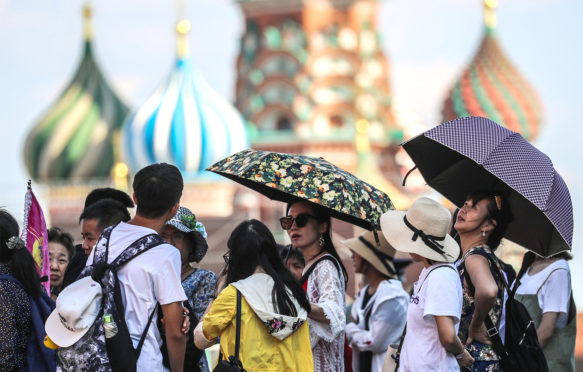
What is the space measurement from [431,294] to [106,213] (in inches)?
60.6

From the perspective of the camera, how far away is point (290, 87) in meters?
33.6

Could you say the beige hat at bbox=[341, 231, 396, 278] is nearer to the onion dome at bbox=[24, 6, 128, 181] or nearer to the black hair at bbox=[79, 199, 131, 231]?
the black hair at bbox=[79, 199, 131, 231]

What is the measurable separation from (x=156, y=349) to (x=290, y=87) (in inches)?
1163

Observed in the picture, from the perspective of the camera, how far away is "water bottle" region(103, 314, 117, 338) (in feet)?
13.4

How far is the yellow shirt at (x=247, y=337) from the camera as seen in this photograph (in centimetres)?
427

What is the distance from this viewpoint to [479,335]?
466cm

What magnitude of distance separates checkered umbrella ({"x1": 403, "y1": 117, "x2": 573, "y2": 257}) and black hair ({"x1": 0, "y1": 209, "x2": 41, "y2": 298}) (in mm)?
1661

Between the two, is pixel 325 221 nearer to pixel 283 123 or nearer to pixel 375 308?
pixel 375 308

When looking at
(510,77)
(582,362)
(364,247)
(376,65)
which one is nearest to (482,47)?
(510,77)

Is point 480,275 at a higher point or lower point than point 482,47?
higher

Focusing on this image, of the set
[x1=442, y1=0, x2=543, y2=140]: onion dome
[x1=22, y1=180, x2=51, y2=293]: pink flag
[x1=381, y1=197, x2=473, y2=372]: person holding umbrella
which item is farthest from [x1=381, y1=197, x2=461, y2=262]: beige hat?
[x1=442, y1=0, x2=543, y2=140]: onion dome

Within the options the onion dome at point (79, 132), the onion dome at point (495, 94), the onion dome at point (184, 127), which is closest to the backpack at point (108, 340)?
the onion dome at point (184, 127)

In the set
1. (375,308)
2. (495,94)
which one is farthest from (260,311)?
(495,94)

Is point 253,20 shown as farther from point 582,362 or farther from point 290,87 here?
point 582,362
